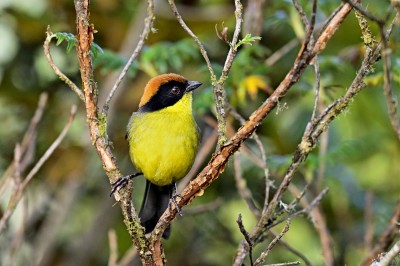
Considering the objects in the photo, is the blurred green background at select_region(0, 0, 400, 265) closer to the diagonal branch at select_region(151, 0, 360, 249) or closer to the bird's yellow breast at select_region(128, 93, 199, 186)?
the bird's yellow breast at select_region(128, 93, 199, 186)

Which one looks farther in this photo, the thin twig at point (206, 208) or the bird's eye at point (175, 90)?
the thin twig at point (206, 208)

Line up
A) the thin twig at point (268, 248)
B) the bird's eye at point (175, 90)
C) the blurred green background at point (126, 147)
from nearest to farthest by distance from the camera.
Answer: the thin twig at point (268, 248) < the bird's eye at point (175, 90) < the blurred green background at point (126, 147)

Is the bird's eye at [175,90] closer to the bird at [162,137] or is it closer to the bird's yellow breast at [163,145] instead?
the bird at [162,137]

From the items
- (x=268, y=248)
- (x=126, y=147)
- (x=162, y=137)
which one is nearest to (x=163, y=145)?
(x=162, y=137)

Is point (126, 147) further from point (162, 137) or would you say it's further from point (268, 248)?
point (268, 248)

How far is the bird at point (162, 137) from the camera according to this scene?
11.1 feet

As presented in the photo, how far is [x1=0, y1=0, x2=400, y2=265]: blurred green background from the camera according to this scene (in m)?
4.66

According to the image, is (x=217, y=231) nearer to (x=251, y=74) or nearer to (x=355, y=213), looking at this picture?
(x=355, y=213)

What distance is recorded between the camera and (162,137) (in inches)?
134

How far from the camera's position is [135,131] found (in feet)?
11.4

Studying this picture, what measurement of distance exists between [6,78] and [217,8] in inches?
58.8

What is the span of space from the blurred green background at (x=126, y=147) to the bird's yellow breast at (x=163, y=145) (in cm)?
101

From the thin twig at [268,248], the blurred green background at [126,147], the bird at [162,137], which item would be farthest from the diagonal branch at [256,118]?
the blurred green background at [126,147]

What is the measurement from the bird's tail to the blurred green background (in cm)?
85
